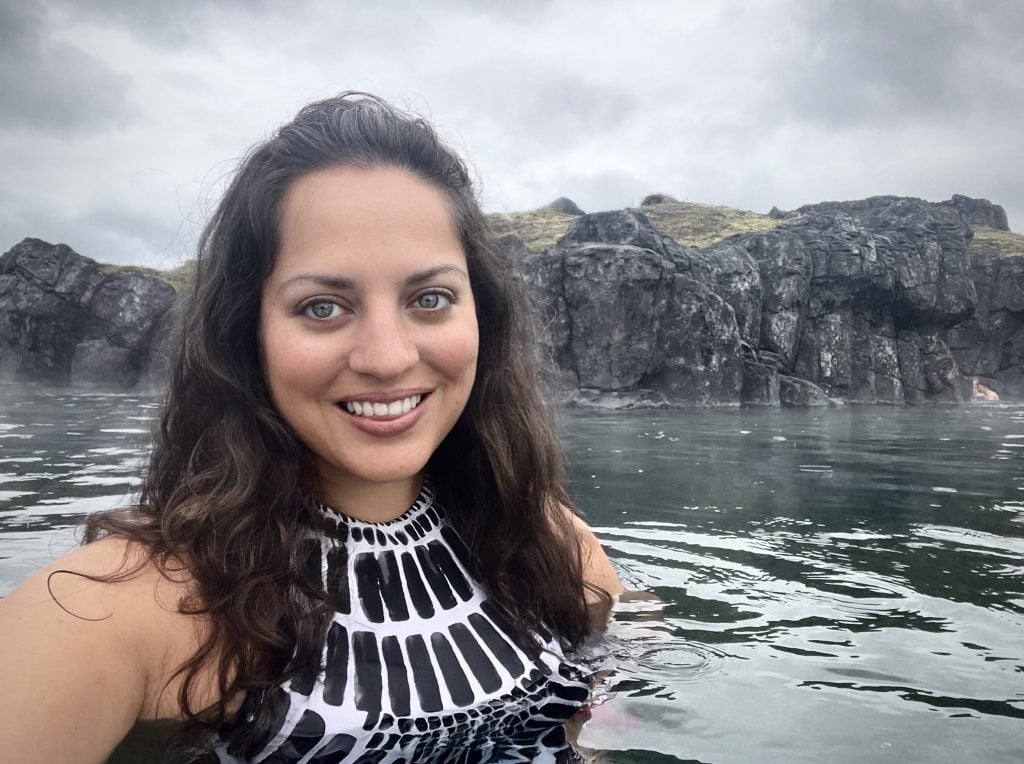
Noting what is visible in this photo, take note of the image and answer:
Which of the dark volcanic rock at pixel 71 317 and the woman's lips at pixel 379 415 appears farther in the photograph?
the dark volcanic rock at pixel 71 317

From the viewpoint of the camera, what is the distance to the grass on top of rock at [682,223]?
44.6m

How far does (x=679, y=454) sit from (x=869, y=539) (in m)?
5.07

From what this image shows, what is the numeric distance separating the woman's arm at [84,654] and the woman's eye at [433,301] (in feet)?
2.72

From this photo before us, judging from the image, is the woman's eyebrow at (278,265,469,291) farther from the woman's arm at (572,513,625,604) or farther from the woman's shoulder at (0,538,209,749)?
the woman's arm at (572,513,625,604)

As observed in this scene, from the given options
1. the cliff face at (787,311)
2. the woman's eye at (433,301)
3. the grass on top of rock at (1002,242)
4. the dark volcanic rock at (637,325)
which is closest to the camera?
the woman's eye at (433,301)

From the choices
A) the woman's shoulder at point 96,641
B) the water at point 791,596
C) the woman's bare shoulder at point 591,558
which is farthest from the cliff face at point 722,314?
the woman's shoulder at point 96,641

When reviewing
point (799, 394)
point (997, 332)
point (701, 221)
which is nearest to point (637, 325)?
point (799, 394)

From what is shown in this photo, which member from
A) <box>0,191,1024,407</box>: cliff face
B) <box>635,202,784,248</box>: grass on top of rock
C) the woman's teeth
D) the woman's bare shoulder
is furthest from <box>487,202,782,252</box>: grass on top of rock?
the woman's teeth

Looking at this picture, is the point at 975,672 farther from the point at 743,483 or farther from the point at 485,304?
the point at 743,483

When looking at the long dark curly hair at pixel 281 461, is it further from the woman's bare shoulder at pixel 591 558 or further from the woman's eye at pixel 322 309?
the woman's eye at pixel 322 309

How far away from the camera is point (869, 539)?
4.64 metres

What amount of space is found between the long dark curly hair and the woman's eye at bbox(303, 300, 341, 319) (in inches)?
7.3

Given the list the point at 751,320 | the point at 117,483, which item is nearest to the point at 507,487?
the point at 117,483

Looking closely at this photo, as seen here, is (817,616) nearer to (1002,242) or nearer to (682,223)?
(682,223)
